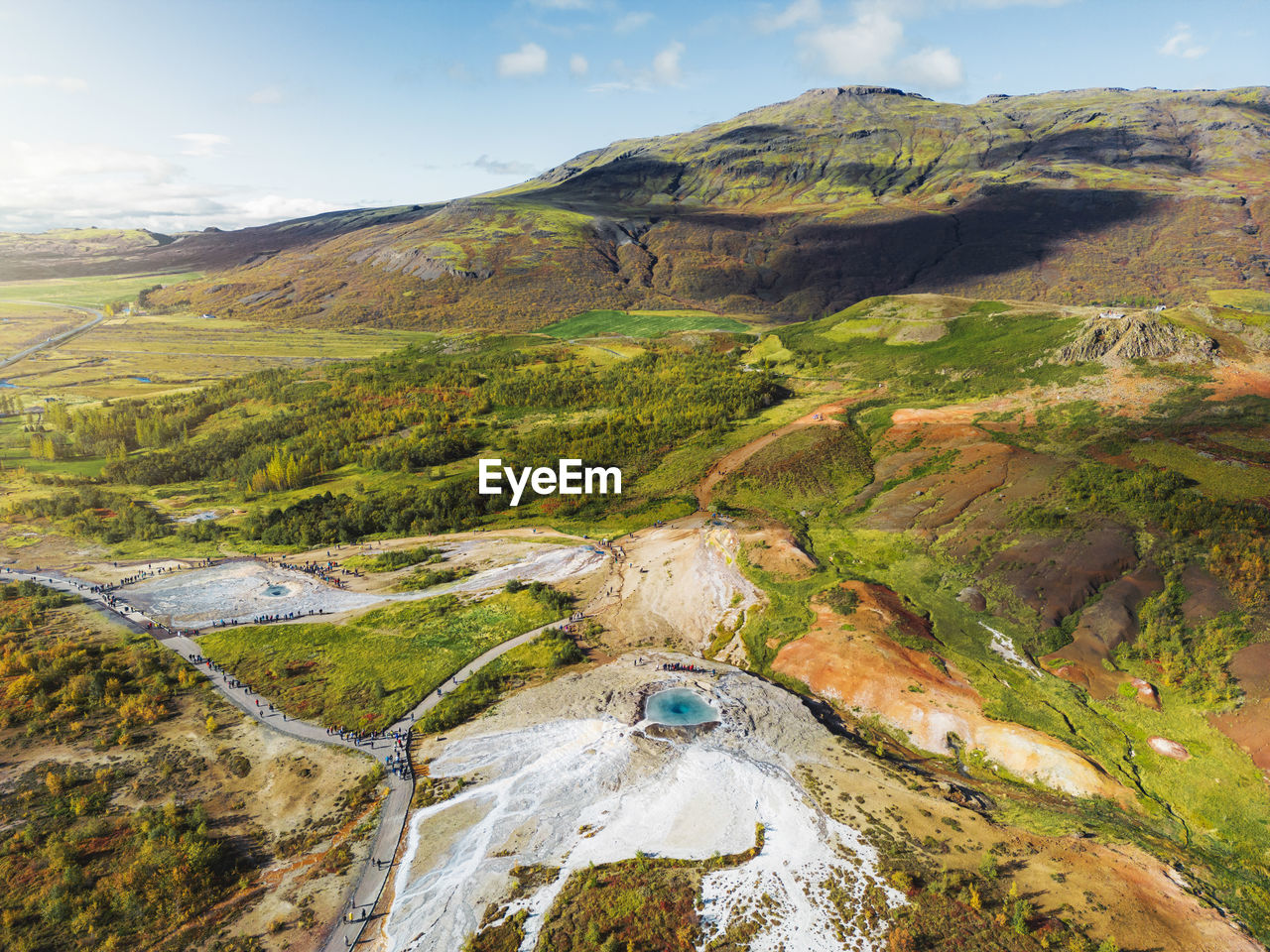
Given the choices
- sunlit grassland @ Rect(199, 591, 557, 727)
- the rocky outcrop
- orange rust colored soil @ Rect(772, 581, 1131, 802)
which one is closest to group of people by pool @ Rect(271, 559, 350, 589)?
sunlit grassland @ Rect(199, 591, 557, 727)

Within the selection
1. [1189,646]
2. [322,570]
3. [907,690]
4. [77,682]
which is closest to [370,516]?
[322,570]

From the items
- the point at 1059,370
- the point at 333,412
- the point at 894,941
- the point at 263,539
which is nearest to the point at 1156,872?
the point at 894,941

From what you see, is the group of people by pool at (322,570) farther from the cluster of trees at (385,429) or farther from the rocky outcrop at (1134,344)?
the rocky outcrop at (1134,344)

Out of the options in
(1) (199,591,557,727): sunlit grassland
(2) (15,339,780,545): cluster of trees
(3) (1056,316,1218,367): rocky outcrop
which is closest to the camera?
(1) (199,591,557,727): sunlit grassland

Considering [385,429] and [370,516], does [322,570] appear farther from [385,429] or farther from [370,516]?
[385,429]

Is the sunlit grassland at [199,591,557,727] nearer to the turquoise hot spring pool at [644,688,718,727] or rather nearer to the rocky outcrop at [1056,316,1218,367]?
the turquoise hot spring pool at [644,688,718,727]
